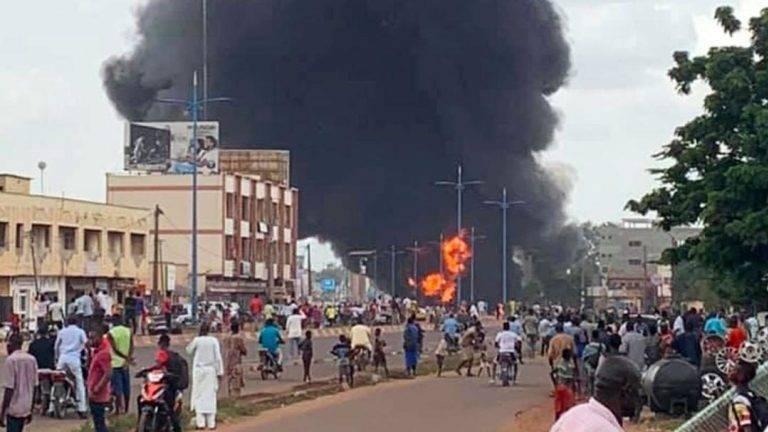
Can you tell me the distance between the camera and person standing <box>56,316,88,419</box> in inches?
833

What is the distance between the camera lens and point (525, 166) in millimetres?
102500

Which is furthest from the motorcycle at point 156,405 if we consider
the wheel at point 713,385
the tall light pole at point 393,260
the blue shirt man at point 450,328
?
the tall light pole at point 393,260

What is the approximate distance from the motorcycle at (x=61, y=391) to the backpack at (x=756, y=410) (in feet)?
43.0

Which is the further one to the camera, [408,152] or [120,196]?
[408,152]

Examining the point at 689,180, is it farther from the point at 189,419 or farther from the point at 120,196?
the point at 120,196

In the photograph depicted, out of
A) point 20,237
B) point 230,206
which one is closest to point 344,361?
point 20,237

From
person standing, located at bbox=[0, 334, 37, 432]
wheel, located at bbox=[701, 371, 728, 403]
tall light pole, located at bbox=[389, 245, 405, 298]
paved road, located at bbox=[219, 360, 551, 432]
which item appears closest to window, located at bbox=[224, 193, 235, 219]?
tall light pole, located at bbox=[389, 245, 405, 298]

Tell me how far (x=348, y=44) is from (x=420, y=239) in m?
14.2

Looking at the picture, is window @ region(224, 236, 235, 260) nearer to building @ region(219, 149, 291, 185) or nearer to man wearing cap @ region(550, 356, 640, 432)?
building @ region(219, 149, 291, 185)

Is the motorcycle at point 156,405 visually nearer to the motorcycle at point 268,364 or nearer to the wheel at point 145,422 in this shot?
the wheel at point 145,422

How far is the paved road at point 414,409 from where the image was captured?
68.9 feet

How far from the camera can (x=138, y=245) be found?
236ft

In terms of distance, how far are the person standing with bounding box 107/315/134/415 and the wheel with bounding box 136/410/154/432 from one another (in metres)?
3.44

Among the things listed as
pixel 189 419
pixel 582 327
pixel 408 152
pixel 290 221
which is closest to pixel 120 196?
pixel 290 221
